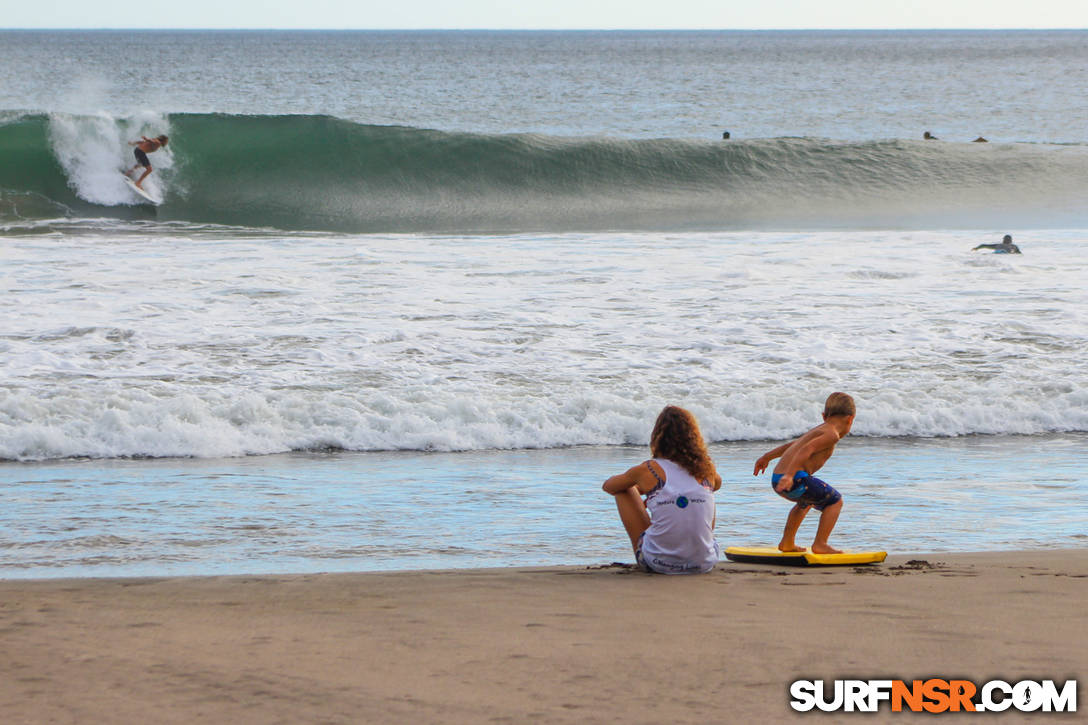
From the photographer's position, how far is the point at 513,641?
3.61 m

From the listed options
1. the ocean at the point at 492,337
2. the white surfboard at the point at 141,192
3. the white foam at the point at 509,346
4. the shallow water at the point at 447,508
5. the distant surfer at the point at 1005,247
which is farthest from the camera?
the white surfboard at the point at 141,192

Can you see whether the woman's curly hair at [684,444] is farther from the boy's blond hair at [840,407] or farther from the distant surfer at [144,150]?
the distant surfer at [144,150]

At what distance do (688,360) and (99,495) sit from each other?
4.61 meters

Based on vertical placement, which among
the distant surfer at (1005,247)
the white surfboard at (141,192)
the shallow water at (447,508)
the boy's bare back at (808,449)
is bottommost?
the shallow water at (447,508)

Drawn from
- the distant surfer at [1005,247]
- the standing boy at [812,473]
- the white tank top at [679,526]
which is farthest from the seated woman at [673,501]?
the distant surfer at [1005,247]

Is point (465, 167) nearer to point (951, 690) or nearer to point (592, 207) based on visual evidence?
point (592, 207)

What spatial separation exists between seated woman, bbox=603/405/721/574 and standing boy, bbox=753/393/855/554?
0.34 metres

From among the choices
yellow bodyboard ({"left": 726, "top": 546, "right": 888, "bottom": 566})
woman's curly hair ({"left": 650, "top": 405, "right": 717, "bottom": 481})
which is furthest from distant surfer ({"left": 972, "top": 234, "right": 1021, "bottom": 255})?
woman's curly hair ({"left": 650, "top": 405, "right": 717, "bottom": 481})

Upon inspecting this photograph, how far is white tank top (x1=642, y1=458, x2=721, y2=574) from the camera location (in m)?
4.60

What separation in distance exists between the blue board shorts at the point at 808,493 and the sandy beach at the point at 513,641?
1.19 feet

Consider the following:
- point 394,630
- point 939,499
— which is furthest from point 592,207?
point 394,630

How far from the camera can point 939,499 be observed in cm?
615

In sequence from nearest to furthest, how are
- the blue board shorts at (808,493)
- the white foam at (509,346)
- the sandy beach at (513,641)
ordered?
the sandy beach at (513,641) → the blue board shorts at (808,493) → the white foam at (509,346)

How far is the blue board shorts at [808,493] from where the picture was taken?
493 centimetres
